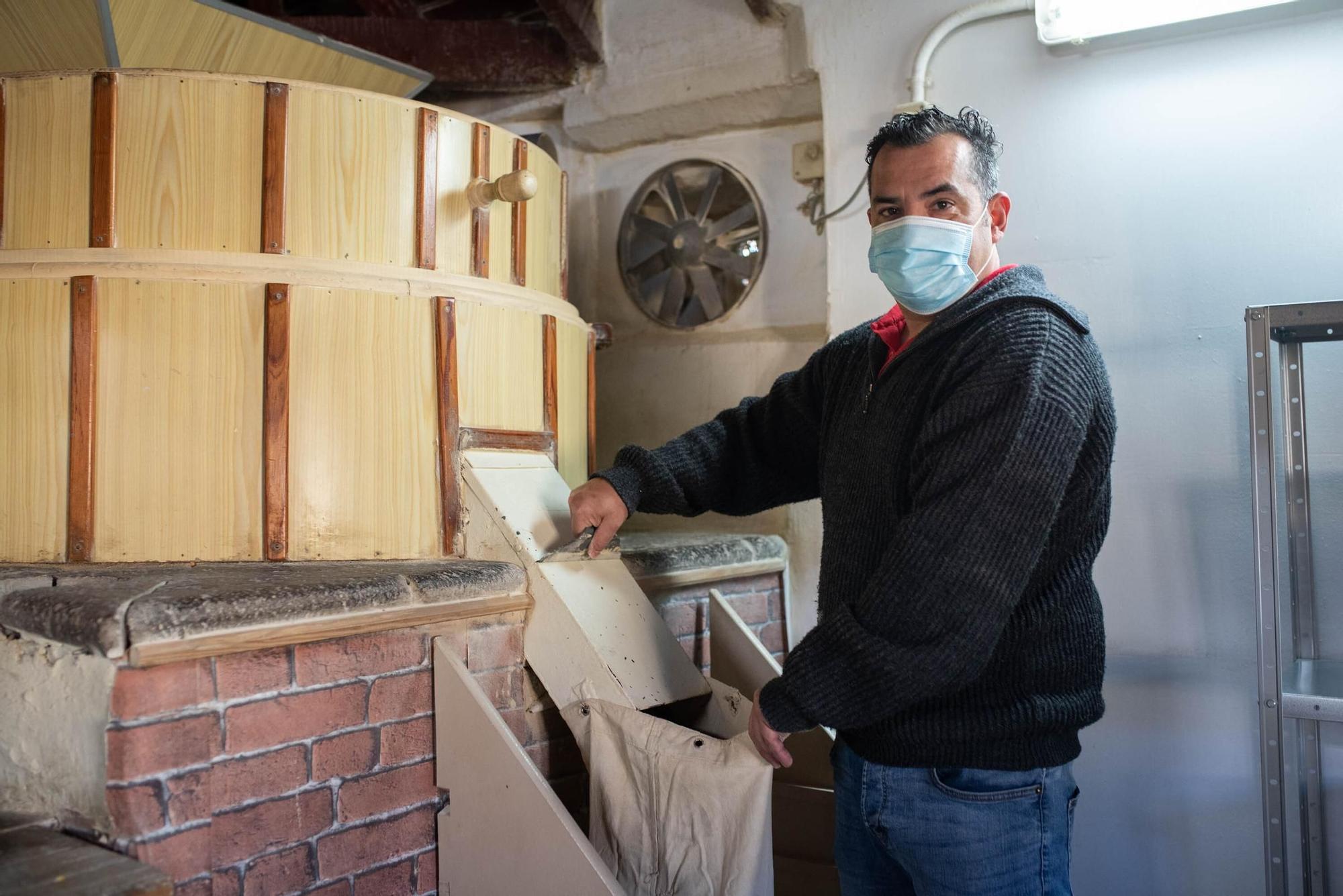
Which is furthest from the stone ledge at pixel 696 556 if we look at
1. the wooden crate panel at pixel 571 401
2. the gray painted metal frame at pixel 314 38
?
the gray painted metal frame at pixel 314 38

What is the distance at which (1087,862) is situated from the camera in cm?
254

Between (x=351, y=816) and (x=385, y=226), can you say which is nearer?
(x=351, y=816)

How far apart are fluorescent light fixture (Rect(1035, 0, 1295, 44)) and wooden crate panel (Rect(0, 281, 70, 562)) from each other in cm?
215

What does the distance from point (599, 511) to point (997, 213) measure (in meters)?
0.89

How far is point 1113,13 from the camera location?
7.80ft

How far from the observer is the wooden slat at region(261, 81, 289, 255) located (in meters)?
1.96

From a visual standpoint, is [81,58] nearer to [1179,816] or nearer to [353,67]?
[353,67]

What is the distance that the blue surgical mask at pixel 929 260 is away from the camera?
173 cm

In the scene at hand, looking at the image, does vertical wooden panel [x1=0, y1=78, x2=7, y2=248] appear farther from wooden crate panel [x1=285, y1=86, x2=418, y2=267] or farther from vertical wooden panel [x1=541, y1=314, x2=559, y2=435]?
vertical wooden panel [x1=541, y1=314, x2=559, y2=435]

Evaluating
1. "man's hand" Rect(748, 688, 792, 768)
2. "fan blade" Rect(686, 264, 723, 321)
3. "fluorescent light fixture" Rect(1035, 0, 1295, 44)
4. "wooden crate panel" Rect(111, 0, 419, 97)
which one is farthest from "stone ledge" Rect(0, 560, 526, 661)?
"fluorescent light fixture" Rect(1035, 0, 1295, 44)

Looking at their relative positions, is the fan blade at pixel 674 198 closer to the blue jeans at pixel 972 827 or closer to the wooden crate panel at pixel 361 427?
the wooden crate panel at pixel 361 427

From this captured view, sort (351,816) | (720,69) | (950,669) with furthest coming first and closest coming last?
(720,69) → (351,816) → (950,669)

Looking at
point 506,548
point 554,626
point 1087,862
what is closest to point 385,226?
point 506,548

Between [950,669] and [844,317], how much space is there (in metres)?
1.53
